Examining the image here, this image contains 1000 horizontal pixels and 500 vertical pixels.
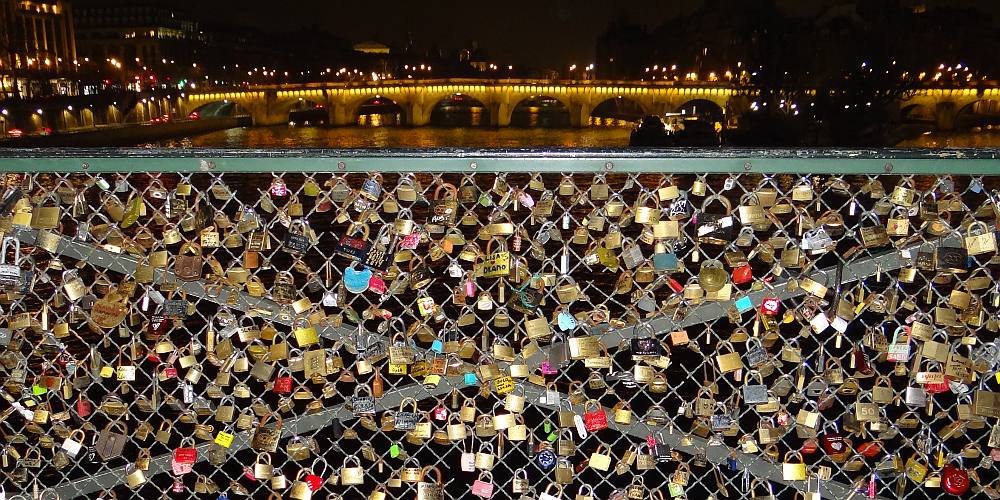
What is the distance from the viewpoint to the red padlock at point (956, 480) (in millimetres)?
2408

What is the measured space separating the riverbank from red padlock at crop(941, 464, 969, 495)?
1995 inches

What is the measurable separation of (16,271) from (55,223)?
20 centimetres

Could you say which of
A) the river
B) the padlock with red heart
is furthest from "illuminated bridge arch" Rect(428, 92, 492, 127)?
the padlock with red heart

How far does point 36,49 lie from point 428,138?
4558cm

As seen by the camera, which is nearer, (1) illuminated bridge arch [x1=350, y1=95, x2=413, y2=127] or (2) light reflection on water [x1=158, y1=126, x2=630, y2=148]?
(2) light reflection on water [x1=158, y1=126, x2=630, y2=148]

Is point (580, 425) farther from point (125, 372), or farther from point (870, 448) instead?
point (125, 372)

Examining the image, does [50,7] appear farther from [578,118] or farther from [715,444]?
[715,444]

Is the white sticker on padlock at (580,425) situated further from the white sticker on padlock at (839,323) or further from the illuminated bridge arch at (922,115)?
the illuminated bridge arch at (922,115)

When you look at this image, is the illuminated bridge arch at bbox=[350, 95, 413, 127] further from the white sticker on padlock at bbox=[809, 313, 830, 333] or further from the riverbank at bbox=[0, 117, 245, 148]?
the white sticker on padlock at bbox=[809, 313, 830, 333]

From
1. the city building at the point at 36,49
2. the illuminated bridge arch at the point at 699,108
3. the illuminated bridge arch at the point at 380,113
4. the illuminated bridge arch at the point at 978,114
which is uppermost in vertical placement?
the city building at the point at 36,49

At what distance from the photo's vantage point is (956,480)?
241 cm

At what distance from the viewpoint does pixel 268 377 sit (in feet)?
7.64

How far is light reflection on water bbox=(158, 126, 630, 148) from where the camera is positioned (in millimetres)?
55312

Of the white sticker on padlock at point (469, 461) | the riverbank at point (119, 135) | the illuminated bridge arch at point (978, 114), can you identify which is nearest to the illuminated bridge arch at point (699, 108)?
the illuminated bridge arch at point (978, 114)
